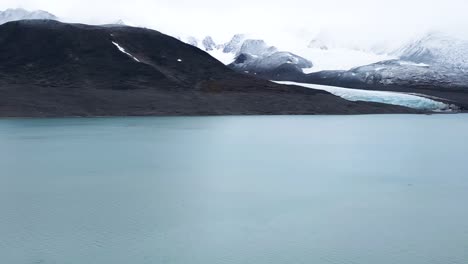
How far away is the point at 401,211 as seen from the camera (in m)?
11.6

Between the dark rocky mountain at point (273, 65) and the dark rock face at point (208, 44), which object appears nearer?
the dark rocky mountain at point (273, 65)

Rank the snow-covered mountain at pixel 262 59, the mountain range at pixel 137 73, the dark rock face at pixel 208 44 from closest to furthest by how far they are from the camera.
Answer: the mountain range at pixel 137 73 < the snow-covered mountain at pixel 262 59 < the dark rock face at pixel 208 44

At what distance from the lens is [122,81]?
2114 inches

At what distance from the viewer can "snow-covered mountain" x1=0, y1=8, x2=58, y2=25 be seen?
114875mm

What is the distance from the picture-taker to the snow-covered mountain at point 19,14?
377 ft

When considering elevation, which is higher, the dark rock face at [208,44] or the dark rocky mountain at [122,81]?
the dark rock face at [208,44]

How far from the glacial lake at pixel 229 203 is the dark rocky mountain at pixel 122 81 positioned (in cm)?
2008

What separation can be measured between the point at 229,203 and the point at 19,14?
119 meters

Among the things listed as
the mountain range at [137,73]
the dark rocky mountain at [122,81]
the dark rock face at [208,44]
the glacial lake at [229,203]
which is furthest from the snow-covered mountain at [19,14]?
the glacial lake at [229,203]

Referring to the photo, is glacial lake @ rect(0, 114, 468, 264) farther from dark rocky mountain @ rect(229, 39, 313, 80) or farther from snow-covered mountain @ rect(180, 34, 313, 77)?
snow-covered mountain @ rect(180, 34, 313, 77)

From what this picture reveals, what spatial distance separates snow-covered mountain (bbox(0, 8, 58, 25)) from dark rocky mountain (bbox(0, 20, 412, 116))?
50820 mm

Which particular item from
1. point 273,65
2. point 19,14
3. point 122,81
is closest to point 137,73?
point 122,81

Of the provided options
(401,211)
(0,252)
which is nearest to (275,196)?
(401,211)

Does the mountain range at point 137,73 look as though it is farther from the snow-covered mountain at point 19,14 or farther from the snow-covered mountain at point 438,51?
the snow-covered mountain at point 19,14
